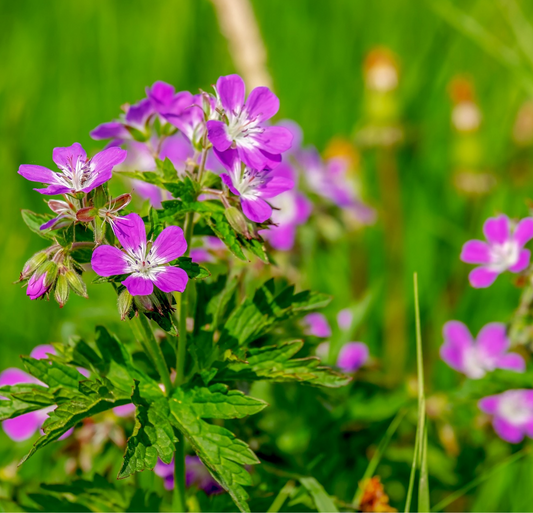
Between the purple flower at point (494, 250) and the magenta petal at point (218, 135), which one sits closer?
the magenta petal at point (218, 135)

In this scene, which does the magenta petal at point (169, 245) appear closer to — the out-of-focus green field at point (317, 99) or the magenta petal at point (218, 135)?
the magenta petal at point (218, 135)

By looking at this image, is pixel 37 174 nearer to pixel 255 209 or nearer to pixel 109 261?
pixel 109 261

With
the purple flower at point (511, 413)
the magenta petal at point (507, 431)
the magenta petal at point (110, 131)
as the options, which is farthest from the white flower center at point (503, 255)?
the magenta petal at point (110, 131)

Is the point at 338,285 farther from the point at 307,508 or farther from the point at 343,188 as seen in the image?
the point at 307,508

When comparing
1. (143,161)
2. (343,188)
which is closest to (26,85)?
(143,161)

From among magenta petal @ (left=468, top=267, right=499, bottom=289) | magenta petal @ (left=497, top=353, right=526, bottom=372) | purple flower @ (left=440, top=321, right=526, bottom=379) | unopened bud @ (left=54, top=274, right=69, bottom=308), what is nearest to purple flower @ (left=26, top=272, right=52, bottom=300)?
unopened bud @ (left=54, top=274, right=69, bottom=308)
